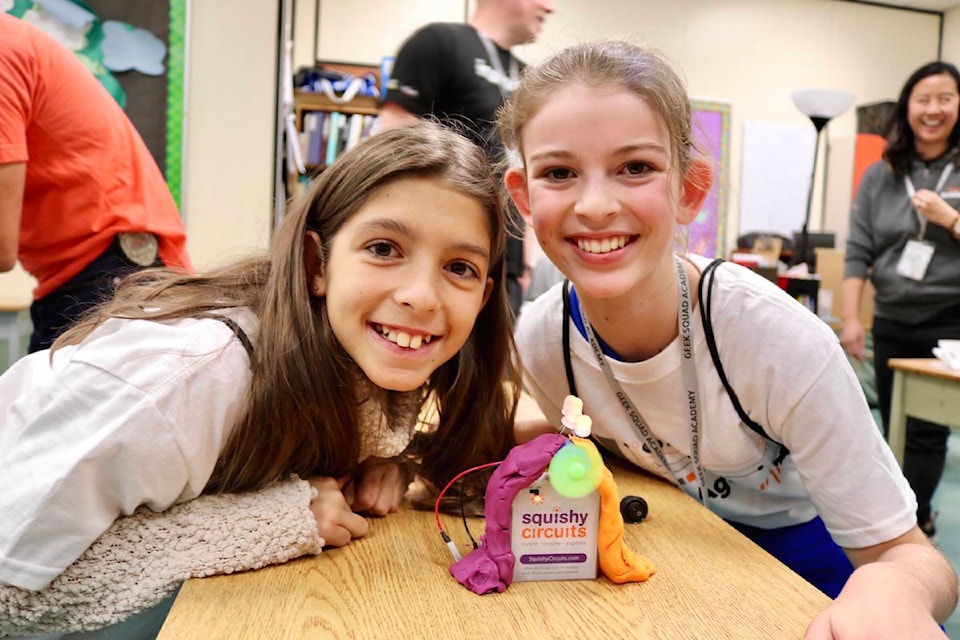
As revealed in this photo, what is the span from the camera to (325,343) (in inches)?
37.6

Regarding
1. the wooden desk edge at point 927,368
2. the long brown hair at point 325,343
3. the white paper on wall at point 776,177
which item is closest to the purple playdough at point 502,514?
the long brown hair at point 325,343

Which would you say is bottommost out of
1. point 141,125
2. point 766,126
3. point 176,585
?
point 176,585

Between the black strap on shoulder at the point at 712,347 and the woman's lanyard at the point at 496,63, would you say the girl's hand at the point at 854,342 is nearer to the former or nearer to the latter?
the woman's lanyard at the point at 496,63

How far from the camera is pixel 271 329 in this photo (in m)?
0.93

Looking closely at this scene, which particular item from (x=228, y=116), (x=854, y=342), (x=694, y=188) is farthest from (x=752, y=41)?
(x=694, y=188)

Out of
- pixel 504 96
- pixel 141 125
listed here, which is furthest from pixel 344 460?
pixel 141 125

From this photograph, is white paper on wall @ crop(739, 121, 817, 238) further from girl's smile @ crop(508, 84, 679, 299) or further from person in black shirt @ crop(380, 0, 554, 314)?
girl's smile @ crop(508, 84, 679, 299)

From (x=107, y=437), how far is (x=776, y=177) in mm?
6313

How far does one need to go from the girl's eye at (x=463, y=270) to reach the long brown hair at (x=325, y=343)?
0.07 meters

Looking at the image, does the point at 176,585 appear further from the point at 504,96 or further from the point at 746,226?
the point at 746,226

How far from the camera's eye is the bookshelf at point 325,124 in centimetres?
434

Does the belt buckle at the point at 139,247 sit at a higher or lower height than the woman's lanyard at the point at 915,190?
lower

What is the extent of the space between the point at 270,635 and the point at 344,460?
35cm

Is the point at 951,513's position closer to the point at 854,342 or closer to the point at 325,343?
the point at 854,342
